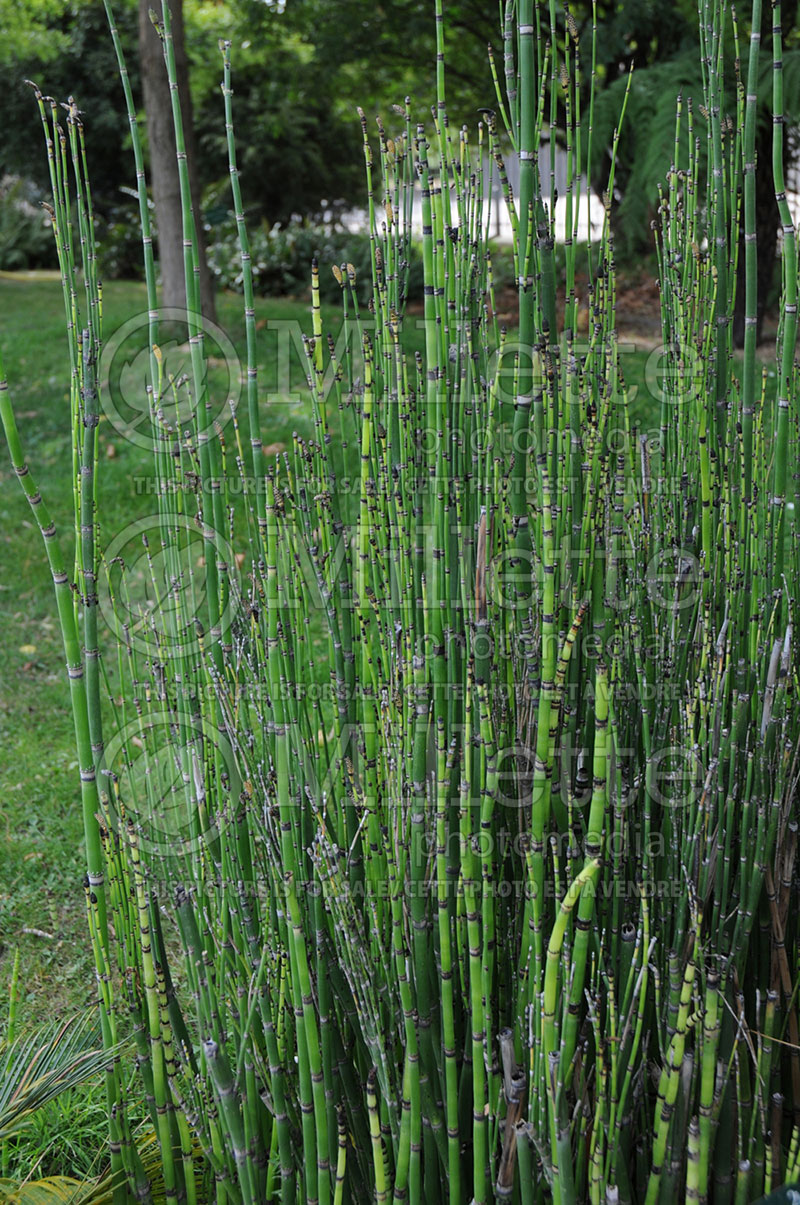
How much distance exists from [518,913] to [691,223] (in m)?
0.98

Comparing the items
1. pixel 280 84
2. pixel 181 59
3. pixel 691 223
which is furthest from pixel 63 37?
pixel 691 223

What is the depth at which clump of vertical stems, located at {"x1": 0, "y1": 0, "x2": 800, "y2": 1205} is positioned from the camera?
0.99m

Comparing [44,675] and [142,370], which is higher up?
[142,370]

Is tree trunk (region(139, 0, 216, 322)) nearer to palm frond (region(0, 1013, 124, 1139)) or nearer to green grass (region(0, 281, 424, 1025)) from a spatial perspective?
green grass (region(0, 281, 424, 1025))

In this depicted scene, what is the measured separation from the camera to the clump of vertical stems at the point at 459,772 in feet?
3.23

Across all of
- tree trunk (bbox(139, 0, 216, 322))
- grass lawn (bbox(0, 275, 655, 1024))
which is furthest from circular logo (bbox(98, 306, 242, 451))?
tree trunk (bbox(139, 0, 216, 322))

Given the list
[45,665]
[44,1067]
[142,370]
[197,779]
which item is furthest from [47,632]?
[197,779]

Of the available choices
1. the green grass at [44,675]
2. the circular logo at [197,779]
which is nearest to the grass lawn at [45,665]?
the green grass at [44,675]

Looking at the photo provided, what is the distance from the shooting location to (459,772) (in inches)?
45.0

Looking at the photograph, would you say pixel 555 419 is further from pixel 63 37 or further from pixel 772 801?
pixel 63 37

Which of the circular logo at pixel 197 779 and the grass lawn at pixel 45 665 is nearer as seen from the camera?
the circular logo at pixel 197 779

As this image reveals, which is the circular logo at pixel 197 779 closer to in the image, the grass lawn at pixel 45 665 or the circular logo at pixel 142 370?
the grass lawn at pixel 45 665

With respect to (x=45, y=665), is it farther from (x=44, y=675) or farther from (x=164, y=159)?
(x=164, y=159)

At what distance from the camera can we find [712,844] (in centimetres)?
119
